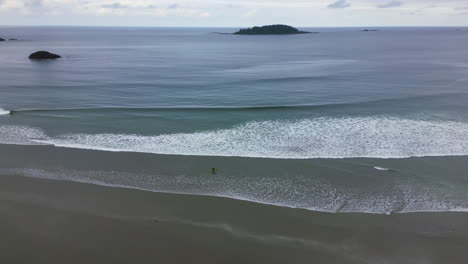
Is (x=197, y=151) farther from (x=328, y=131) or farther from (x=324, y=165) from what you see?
(x=328, y=131)

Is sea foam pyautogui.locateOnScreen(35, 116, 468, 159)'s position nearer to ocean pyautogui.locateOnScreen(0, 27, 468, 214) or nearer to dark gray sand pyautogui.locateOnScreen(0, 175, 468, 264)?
ocean pyautogui.locateOnScreen(0, 27, 468, 214)

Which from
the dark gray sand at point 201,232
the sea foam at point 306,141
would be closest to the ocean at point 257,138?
the sea foam at point 306,141

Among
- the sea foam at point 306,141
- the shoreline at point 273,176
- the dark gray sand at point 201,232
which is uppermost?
the sea foam at point 306,141

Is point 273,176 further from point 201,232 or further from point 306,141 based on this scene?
point 306,141

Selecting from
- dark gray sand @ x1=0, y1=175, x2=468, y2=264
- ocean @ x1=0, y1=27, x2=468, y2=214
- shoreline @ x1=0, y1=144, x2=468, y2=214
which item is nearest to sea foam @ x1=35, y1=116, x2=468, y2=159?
ocean @ x1=0, y1=27, x2=468, y2=214

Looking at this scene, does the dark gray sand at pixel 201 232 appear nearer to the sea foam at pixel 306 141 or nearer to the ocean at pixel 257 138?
the ocean at pixel 257 138
